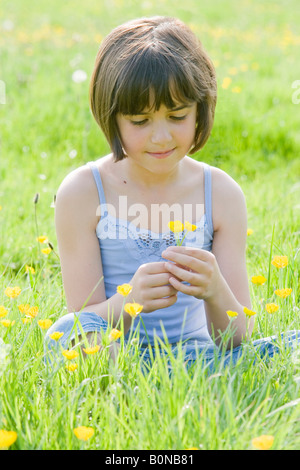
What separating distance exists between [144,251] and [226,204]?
28 centimetres

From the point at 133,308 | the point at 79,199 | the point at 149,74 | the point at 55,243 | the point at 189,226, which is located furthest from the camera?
the point at 55,243

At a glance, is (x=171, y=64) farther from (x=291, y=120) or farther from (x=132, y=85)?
(x=291, y=120)

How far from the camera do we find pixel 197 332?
1932 mm

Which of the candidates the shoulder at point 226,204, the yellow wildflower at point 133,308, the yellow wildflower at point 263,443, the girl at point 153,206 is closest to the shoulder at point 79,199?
the girl at point 153,206

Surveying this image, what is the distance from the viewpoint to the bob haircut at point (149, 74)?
1.65 meters

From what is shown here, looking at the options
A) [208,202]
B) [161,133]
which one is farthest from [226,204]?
[161,133]

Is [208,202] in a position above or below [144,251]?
above

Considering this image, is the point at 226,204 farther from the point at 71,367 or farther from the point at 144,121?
the point at 71,367

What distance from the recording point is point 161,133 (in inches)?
65.6

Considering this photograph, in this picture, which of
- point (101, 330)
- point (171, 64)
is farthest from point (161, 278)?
point (171, 64)

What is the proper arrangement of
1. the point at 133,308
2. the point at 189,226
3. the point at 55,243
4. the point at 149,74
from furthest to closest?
the point at 55,243
the point at 149,74
the point at 189,226
the point at 133,308

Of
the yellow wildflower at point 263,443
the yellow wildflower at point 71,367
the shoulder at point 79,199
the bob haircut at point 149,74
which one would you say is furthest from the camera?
the shoulder at point 79,199

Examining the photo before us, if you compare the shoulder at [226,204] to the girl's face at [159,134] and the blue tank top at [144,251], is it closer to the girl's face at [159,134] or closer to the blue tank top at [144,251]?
the blue tank top at [144,251]

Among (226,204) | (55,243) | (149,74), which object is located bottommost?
(55,243)
